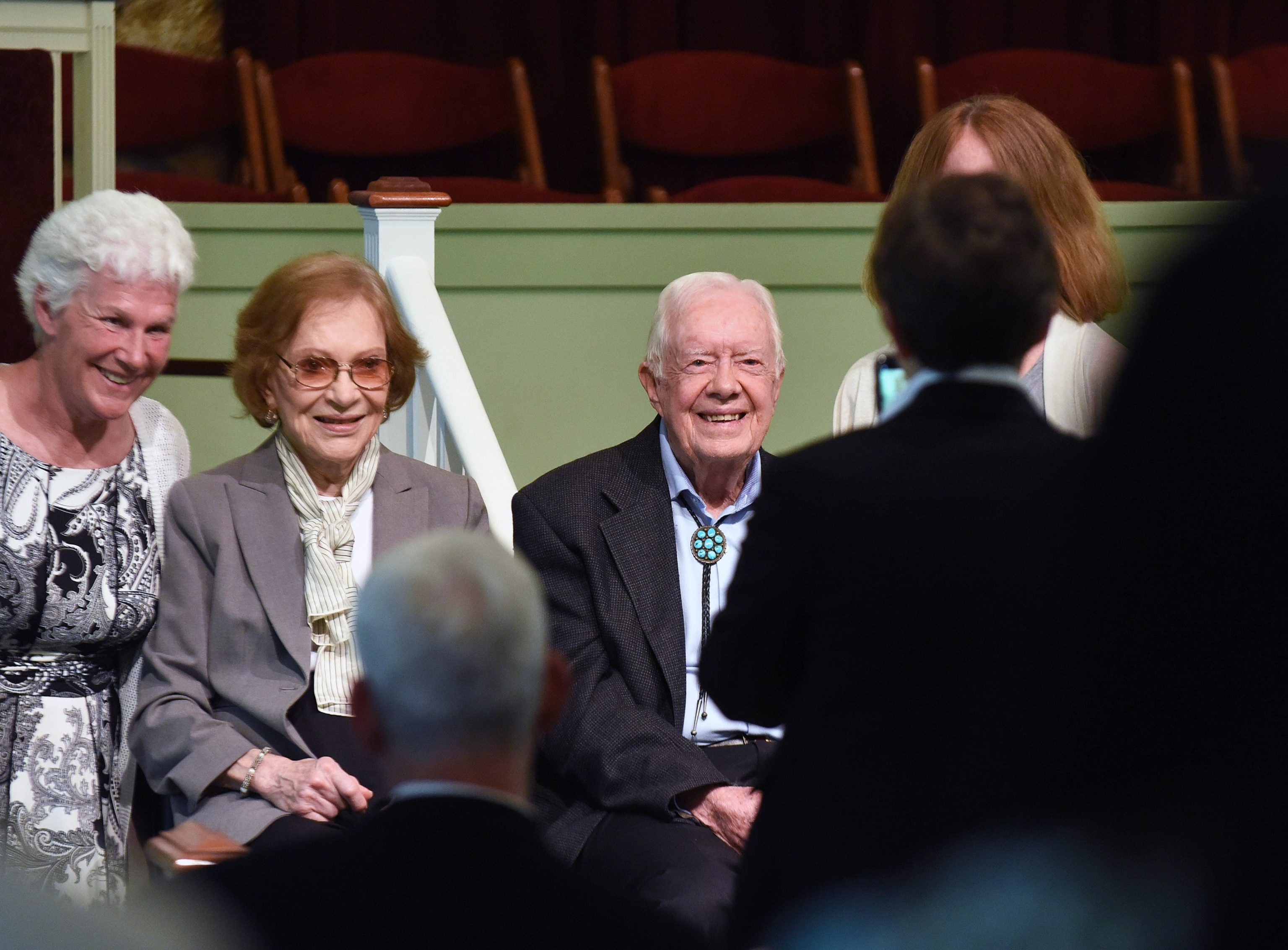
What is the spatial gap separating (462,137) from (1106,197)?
2.04 metres

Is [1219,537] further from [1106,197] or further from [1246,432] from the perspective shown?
[1106,197]

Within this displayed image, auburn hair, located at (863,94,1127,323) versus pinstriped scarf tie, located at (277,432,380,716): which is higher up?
auburn hair, located at (863,94,1127,323)

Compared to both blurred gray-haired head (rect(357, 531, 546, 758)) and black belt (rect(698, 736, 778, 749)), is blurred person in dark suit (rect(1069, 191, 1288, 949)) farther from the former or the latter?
black belt (rect(698, 736, 778, 749))

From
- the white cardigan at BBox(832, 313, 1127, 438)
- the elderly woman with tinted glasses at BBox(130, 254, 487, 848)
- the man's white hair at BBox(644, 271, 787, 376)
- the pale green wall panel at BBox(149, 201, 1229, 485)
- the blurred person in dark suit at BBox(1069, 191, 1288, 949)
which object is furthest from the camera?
the pale green wall panel at BBox(149, 201, 1229, 485)

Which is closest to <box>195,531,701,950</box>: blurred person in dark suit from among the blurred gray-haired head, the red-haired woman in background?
the blurred gray-haired head

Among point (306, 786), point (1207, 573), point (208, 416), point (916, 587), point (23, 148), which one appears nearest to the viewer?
point (1207, 573)

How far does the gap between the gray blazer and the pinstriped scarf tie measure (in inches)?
0.8

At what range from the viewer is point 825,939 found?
1271 mm

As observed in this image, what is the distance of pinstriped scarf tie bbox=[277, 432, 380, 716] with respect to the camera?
7.70ft

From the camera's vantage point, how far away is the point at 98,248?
231 cm

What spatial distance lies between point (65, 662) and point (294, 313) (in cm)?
64

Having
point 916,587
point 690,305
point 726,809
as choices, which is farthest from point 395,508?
point 916,587

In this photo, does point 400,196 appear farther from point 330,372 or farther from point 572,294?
point 572,294

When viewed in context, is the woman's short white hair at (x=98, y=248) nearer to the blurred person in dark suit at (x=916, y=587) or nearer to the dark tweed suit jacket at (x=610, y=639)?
the dark tweed suit jacket at (x=610, y=639)
